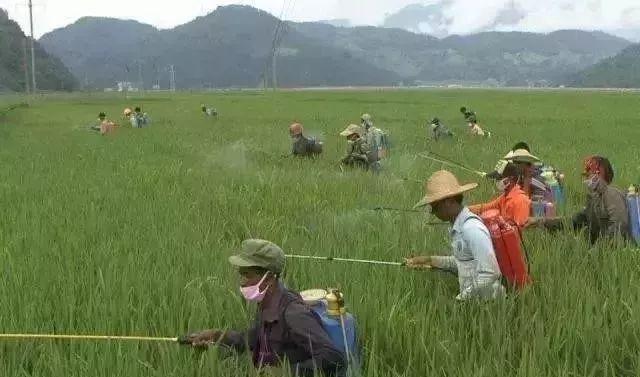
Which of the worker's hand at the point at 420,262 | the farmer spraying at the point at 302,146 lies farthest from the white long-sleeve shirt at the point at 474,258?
the farmer spraying at the point at 302,146

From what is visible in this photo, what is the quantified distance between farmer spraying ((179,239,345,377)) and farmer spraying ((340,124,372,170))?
6.92 m

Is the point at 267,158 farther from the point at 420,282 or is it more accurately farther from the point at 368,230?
the point at 420,282

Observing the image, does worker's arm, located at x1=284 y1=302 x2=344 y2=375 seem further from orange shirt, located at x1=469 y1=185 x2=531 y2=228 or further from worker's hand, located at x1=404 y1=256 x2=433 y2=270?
orange shirt, located at x1=469 y1=185 x2=531 y2=228

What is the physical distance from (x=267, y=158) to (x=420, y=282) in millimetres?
7405

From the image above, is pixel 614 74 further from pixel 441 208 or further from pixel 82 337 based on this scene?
pixel 82 337

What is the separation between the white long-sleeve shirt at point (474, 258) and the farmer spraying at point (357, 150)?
6213mm

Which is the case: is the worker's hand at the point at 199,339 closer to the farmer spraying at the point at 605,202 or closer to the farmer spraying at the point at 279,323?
the farmer spraying at the point at 279,323

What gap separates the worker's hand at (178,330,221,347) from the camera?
278 cm

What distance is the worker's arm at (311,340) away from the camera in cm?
253

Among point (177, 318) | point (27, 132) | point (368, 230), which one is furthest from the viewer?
point (27, 132)

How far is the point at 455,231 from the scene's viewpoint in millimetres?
3309

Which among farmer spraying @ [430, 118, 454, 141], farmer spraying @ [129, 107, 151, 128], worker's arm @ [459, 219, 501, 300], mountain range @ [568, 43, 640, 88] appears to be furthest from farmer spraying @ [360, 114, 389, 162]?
mountain range @ [568, 43, 640, 88]

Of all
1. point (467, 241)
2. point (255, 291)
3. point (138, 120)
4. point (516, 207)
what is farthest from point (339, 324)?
point (138, 120)

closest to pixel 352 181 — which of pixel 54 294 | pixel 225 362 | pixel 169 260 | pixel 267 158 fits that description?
pixel 267 158
